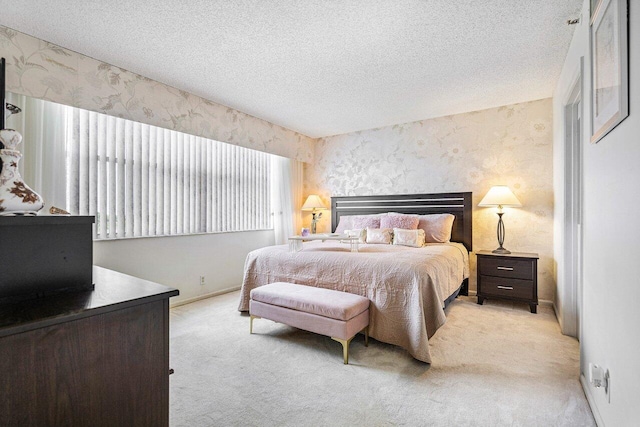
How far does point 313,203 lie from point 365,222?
1.11 meters

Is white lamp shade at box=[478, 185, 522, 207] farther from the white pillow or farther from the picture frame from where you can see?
the picture frame

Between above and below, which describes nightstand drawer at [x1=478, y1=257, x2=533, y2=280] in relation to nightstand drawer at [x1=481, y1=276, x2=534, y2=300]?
above

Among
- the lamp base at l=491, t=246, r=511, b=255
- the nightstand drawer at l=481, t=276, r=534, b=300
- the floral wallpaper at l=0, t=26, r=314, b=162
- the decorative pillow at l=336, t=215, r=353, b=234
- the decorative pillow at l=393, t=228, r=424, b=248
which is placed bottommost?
the nightstand drawer at l=481, t=276, r=534, b=300

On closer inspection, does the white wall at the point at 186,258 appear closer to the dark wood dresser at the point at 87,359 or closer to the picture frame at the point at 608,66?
the dark wood dresser at the point at 87,359

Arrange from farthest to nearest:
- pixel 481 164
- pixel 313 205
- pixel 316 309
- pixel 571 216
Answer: pixel 313 205 → pixel 481 164 → pixel 571 216 → pixel 316 309

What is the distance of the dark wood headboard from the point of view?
409 centimetres

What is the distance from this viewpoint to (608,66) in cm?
141

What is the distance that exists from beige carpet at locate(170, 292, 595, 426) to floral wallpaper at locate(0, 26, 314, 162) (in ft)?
7.14

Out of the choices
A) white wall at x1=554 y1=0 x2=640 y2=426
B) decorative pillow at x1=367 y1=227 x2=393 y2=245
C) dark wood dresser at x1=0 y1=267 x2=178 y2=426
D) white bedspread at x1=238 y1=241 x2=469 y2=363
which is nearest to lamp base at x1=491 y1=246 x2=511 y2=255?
white bedspread at x1=238 y1=241 x2=469 y2=363

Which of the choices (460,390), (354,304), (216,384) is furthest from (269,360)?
(460,390)

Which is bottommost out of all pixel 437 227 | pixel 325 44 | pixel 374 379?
pixel 374 379

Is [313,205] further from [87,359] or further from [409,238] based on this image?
[87,359]

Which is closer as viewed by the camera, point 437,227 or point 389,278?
point 389,278

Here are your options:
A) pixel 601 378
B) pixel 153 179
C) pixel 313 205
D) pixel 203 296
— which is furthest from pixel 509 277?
pixel 153 179
